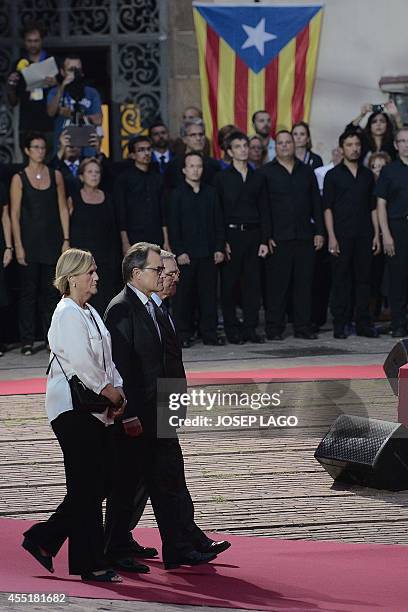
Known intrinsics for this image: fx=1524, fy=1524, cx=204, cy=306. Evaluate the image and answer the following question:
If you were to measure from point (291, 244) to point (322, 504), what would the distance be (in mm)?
6625

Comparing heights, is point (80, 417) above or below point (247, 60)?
below

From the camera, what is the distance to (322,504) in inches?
348

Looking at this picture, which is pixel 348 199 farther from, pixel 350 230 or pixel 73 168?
pixel 73 168

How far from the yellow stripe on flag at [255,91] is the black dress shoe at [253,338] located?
3712mm

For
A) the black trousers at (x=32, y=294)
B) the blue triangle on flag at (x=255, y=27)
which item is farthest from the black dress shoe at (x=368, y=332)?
the blue triangle on flag at (x=255, y=27)

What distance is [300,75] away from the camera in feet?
60.2

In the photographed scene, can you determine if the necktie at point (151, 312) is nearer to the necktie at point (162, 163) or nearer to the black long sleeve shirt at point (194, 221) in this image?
the black long sleeve shirt at point (194, 221)

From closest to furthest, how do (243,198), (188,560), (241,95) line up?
1. (188,560)
2. (243,198)
3. (241,95)

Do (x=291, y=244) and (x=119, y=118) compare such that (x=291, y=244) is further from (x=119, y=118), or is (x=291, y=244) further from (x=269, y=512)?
(x=269, y=512)

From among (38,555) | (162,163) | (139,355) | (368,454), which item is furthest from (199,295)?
(38,555)

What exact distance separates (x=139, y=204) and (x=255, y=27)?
165 inches

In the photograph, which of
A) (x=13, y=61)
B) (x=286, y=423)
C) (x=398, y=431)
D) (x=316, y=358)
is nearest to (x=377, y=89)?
(x=13, y=61)

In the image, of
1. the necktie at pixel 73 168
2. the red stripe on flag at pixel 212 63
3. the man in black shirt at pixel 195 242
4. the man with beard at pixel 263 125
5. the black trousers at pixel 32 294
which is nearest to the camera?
the black trousers at pixel 32 294

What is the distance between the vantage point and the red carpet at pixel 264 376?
1249 cm
